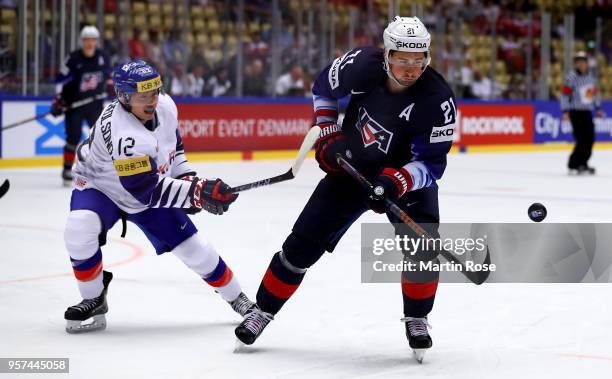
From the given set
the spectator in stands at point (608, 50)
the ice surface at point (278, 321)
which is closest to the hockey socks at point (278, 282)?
the ice surface at point (278, 321)

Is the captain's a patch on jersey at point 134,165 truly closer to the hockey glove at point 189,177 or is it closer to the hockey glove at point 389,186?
the hockey glove at point 189,177

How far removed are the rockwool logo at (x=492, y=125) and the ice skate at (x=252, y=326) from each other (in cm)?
1318

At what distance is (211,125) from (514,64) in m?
6.54

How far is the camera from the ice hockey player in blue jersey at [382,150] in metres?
3.88

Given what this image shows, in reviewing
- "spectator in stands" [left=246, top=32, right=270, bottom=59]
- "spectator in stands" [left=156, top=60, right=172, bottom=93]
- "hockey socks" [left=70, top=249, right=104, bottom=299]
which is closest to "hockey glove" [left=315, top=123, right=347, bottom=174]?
"hockey socks" [left=70, top=249, right=104, bottom=299]

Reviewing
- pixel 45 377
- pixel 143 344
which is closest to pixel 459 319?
pixel 143 344

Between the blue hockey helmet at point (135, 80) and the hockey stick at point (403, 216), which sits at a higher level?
the blue hockey helmet at point (135, 80)

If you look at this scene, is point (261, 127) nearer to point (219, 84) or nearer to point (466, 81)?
point (219, 84)

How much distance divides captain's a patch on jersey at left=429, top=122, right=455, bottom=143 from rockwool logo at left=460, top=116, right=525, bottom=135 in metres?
13.3

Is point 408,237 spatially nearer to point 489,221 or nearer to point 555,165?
point 489,221

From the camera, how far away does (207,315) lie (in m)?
4.80

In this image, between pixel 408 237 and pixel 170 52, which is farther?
pixel 170 52

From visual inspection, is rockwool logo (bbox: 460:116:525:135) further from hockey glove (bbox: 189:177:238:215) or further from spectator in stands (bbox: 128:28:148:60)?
hockey glove (bbox: 189:177:238:215)

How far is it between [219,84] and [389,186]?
10.8m
